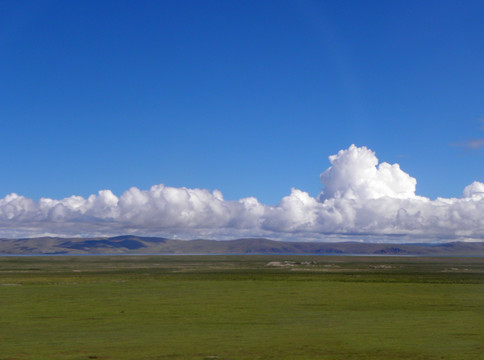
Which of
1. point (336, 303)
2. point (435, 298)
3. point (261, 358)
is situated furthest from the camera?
point (435, 298)

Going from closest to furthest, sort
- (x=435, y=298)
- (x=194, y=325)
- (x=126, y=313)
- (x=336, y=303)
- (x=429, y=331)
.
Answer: (x=429, y=331), (x=194, y=325), (x=126, y=313), (x=336, y=303), (x=435, y=298)

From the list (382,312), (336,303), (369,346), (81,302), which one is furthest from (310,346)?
(81,302)

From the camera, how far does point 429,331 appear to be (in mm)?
36625

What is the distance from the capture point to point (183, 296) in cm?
6438

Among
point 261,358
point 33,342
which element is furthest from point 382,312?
point 33,342

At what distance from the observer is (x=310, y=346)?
30609mm

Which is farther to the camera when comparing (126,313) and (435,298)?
(435,298)

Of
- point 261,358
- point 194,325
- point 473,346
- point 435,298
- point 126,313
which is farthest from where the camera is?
point 435,298

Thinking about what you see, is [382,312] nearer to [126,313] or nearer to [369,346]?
[369,346]

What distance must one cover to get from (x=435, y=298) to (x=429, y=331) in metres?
29.0

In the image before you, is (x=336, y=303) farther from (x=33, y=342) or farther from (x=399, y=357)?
(x=33, y=342)

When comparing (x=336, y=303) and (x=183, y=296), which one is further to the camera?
(x=183, y=296)

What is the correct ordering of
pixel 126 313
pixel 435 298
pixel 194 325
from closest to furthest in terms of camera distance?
pixel 194 325
pixel 126 313
pixel 435 298

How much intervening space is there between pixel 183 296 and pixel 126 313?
16.9 meters
